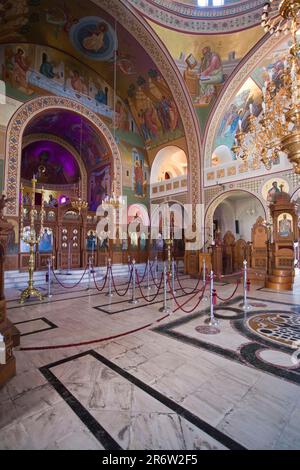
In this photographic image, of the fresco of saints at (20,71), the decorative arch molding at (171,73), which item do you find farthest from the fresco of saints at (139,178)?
the fresco of saints at (20,71)

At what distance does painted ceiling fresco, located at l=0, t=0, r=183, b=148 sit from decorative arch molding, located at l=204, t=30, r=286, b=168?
6.05 feet

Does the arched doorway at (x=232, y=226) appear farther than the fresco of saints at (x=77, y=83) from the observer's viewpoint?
No

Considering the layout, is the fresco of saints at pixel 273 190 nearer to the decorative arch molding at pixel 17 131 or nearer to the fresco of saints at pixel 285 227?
the fresco of saints at pixel 285 227

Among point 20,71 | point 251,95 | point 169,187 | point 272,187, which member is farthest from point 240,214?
point 20,71

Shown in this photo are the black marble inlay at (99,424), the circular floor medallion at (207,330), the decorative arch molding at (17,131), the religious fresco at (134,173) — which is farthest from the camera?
the religious fresco at (134,173)

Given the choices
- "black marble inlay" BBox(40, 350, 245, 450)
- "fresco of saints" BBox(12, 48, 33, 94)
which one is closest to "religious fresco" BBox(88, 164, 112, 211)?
"fresco of saints" BBox(12, 48, 33, 94)

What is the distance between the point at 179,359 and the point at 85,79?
1519cm

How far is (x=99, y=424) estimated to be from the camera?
1967mm

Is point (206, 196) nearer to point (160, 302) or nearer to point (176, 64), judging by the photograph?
point (176, 64)

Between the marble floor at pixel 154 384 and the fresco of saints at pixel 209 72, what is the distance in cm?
1200

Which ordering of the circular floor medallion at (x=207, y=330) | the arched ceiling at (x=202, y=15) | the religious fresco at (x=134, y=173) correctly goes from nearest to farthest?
1. the circular floor medallion at (x=207, y=330)
2. the arched ceiling at (x=202, y=15)
3. the religious fresco at (x=134, y=173)

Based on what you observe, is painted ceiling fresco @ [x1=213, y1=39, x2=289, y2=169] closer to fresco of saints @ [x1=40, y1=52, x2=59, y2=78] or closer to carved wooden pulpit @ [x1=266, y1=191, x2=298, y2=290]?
carved wooden pulpit @ [x1=266, y1=191, x2=298, y2=290]

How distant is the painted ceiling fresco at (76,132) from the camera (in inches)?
528

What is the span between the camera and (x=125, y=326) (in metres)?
4.45
